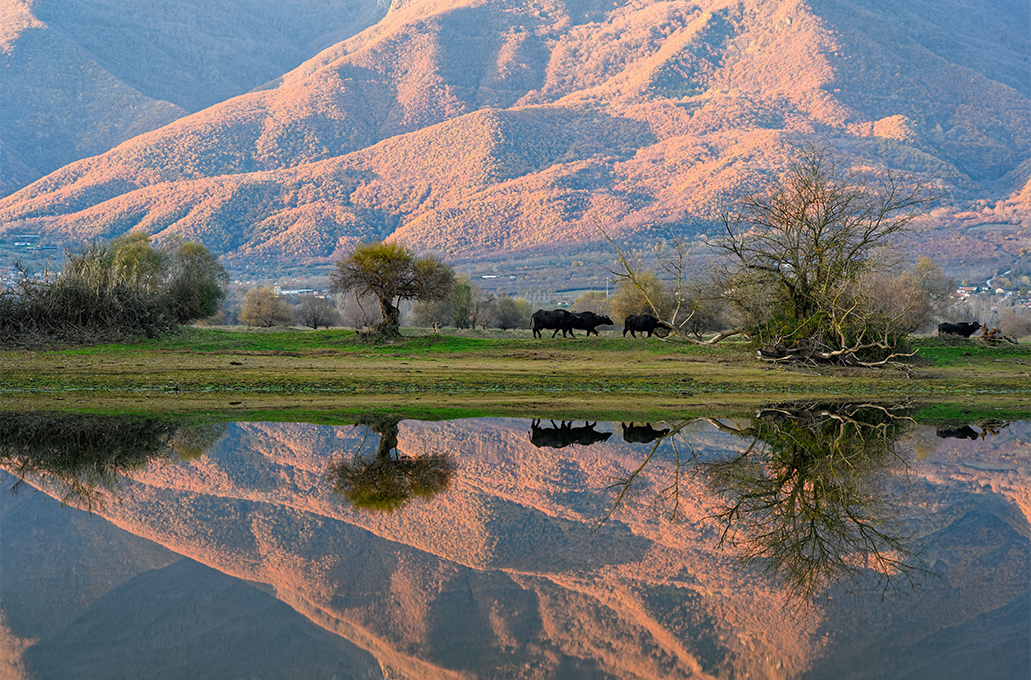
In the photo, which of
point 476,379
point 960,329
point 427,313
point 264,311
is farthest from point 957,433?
point 264,311

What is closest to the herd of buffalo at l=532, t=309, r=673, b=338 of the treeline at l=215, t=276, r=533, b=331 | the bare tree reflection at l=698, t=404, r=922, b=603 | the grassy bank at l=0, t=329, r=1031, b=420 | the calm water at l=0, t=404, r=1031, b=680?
the grassy bank at l=0, t=329, r=1031, b=420

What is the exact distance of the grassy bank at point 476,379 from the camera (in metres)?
23.6

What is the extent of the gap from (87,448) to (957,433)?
58.4 ft

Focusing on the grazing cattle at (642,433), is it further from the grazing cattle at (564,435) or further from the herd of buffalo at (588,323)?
the herd of buffalo at (588,323)

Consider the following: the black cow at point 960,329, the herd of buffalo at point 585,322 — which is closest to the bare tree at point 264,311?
the herd of buffalo at point 585,322

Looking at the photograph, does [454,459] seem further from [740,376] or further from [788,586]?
[740,376]

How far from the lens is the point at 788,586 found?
955cm

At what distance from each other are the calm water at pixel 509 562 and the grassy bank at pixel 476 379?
6.65 meters

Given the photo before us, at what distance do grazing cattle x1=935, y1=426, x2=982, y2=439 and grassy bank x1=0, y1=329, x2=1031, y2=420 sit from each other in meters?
4.56

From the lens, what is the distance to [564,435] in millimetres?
19438

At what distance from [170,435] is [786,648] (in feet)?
44.6

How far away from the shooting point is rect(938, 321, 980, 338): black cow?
42312 mm

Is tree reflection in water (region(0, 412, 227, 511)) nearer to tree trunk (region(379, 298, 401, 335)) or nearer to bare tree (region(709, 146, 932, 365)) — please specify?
tree trunk (region(379, 298, 401, 335))

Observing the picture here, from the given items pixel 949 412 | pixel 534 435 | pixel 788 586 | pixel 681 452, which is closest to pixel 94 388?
pixel 534 435
